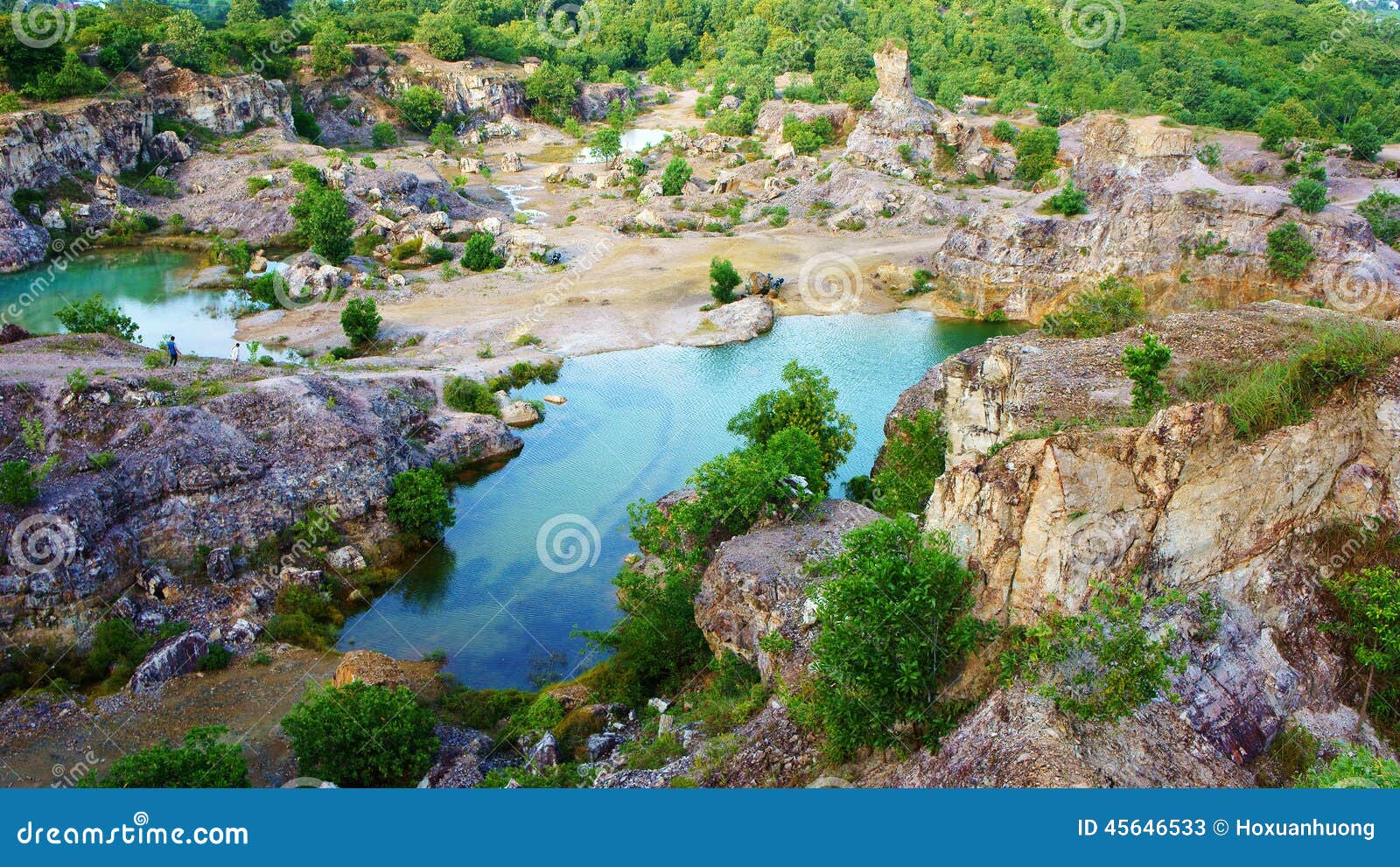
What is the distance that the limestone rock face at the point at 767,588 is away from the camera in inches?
969

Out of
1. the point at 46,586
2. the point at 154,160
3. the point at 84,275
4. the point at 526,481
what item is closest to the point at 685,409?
the point at 526,481

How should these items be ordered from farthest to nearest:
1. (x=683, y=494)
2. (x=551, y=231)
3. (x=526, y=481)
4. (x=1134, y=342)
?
(x=551, y=231) → (x=526, y=481) → (x=683, y=494) → (x=1134, y=342)

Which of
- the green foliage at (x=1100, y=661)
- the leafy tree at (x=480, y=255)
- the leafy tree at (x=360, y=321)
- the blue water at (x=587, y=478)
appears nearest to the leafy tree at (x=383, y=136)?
the leafy tree at (x=480, y=255)

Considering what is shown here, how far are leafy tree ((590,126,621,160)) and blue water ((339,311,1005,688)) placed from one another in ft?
151

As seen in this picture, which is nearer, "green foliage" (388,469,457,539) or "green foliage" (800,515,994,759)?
"green foliage" (800,515,994,759)

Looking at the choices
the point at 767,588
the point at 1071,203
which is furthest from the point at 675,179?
the point at 767,588

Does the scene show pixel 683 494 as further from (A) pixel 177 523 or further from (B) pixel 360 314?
(B) pixel 360 314

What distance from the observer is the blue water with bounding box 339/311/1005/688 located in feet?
109

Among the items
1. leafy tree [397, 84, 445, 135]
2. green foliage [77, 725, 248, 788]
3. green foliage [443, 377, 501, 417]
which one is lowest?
green foliage [443, 377, 501, 417]

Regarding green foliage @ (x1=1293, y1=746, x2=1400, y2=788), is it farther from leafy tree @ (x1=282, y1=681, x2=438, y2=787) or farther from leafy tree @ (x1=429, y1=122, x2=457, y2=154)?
leafy tree @ (x1=429, y1=122, x2=457, y2=154)

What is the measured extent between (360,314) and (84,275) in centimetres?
2822

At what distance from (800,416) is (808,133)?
2500 inches

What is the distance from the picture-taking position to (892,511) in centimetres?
3103

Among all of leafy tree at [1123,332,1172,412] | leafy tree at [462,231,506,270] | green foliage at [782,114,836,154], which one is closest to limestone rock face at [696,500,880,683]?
leafy tree at [1123,332,1172,412]
